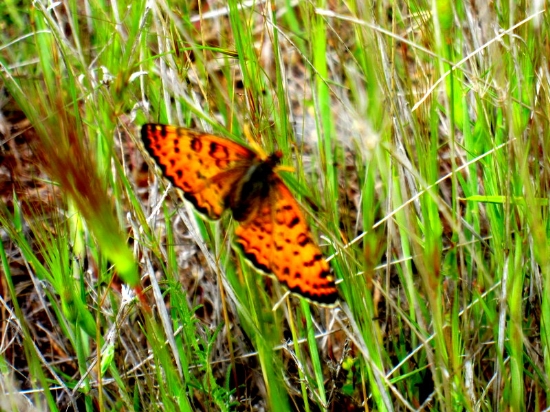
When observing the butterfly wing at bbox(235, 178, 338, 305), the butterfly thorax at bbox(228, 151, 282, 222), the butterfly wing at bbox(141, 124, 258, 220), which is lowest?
the butterfly wing at bbox(235, 178, 338, 305)

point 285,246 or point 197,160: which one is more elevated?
point 197,160

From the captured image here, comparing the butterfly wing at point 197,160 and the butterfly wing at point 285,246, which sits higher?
the butterfly wing at point 197,160

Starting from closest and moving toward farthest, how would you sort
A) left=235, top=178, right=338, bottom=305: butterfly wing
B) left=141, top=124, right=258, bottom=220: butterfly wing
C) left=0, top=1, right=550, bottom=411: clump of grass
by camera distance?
1. left=0, top=1, right=550, bottom=411: clump of grass
2. left=235, top=178, right=338, bottom=305: butterfly wing
3. left=141, top=124, right=258, bottom=220: butterfly wing

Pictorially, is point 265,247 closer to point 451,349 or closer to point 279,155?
point 279,155

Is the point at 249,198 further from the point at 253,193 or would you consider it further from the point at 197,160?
the point at 197,160

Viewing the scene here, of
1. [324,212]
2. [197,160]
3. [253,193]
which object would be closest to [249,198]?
[253,193]

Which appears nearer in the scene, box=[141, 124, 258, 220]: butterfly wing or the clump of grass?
the clump of grass
